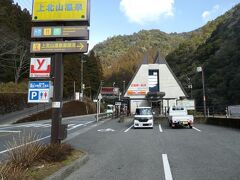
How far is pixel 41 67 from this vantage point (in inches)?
442

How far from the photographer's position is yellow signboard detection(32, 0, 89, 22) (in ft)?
37.4

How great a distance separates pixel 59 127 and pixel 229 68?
2335 inches

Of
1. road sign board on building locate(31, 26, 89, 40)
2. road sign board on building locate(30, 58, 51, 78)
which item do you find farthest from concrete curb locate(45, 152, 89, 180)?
road sign board on building locate(31, 26, 89, 40)

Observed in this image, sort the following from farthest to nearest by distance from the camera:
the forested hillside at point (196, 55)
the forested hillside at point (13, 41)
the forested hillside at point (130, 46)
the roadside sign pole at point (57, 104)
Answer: the forested hillside at point (130, 46) → the forested hillside at point (196, 55) → the forested hillside at point (13, 41) → the roadside sign pole at point (57, 104)

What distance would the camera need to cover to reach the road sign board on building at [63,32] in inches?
446

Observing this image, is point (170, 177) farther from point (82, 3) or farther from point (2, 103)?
point (2, 103)

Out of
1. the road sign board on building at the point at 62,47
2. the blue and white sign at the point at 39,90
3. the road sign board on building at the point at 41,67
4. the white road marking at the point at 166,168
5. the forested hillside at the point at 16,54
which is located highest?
the forested hillside at the point at 16,54

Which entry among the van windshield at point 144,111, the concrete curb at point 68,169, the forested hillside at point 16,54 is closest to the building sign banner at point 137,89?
the forested hillside at point 16,54

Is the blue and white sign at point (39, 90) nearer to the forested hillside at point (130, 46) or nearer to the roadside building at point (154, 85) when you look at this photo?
the roadside building at point (154, 85)

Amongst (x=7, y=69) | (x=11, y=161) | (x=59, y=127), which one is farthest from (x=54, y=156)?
(x=7, y=69)

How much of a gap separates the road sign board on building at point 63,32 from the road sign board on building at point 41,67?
101 centimetres

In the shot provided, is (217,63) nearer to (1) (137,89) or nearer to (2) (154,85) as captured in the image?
(2) (154,85)

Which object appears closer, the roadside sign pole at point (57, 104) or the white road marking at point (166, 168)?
the white road marking at point (166, 168)

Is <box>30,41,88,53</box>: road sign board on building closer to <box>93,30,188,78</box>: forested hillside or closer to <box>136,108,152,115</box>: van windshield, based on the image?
<box>136,108,152,115</box>: van windshield
